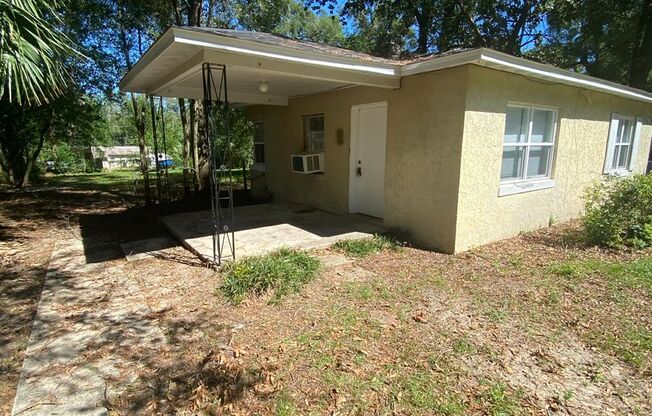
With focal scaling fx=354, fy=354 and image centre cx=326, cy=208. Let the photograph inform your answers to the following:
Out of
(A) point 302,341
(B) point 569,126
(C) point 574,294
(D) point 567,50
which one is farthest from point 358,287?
(D) point 567,50

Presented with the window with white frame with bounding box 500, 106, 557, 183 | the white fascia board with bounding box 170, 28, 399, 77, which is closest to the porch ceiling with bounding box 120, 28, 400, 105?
the white fascia board with bounding box 170, 28, 399, 77

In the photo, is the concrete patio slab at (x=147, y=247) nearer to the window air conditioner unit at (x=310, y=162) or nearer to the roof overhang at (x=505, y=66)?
the window air conditioner unit at (x=310, y=162)

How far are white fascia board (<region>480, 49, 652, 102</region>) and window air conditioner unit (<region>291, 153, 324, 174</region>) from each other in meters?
4.04

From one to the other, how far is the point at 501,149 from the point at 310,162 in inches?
154

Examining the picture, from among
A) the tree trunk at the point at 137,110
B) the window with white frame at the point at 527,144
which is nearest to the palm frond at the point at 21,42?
the tree trunk at the point at 137,110

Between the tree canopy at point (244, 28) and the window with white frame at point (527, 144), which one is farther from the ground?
the tree canopy at point (244, 28)

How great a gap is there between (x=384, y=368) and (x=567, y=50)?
67.0 feet

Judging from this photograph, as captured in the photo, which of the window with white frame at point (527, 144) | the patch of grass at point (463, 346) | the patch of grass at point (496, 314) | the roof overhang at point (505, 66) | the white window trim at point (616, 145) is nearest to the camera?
the patch of grass at point (463, 346)

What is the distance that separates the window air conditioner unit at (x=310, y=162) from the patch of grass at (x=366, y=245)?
8.96 ft

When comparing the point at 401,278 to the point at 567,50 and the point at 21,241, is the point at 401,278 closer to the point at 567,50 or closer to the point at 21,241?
the point at 21,241

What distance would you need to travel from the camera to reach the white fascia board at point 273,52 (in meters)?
3.77

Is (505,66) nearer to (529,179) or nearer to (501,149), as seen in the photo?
(501,149)

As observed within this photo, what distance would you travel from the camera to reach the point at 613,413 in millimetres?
2340

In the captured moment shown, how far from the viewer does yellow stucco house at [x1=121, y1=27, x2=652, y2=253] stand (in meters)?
4.80
